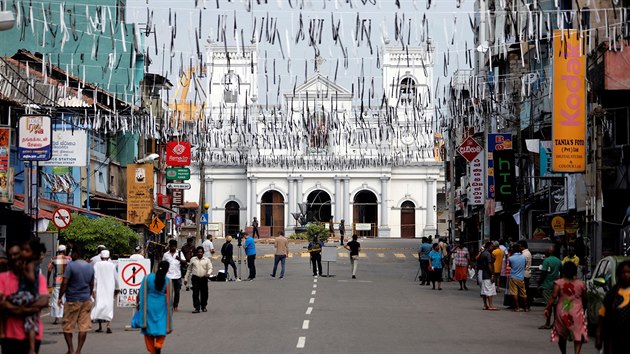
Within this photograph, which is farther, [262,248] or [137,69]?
[262,248]

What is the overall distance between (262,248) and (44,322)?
5054 cm

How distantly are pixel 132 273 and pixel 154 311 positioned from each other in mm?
7456

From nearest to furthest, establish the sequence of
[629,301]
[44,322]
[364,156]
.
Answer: [629,301] < [44,322] < [364,156]

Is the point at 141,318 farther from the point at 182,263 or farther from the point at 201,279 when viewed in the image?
the point at 182,263

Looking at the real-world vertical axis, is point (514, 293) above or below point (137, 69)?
below

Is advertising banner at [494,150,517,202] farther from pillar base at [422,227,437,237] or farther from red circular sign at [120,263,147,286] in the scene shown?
pillar base at [422,227,437,237]

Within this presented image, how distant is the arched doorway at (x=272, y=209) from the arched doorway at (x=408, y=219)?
11168 mm

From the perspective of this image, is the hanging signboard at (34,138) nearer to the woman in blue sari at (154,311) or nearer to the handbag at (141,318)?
the woman in blue sari at (154,311)

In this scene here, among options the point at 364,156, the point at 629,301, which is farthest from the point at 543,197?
the point at 364,156

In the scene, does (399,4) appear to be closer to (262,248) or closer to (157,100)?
(157,100)

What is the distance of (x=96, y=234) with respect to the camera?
37.0 m

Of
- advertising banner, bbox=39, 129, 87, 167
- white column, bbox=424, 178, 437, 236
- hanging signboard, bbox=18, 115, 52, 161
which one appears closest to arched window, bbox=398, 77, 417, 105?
white column, bbox=424, 178, 437, 236

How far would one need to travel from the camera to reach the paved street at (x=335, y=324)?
58.5ft

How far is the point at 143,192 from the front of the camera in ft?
151
